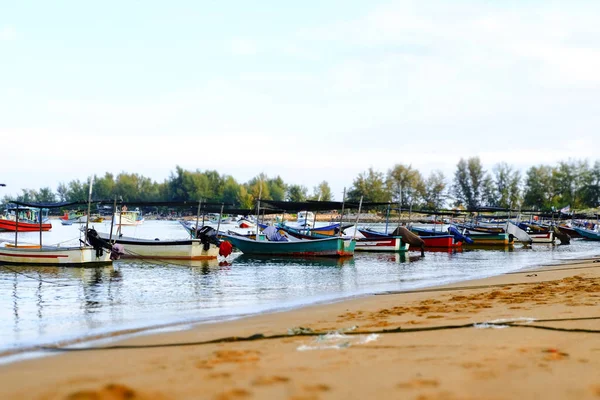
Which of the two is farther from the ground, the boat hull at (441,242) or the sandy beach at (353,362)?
the sandy beach at (353,362)

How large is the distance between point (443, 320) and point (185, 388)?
17.7 ft

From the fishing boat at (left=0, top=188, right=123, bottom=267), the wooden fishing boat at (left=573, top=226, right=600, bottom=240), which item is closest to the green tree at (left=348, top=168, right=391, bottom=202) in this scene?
the wooden fishing boat at (left=573, top=226, right=600, bottom=240)

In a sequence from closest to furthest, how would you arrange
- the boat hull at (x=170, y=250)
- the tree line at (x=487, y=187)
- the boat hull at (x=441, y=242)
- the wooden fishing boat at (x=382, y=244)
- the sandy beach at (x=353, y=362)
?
1. the sandy beach at (x=353, y=362)
2. the boat hull at (x=170, y=250)
3. the wooden fishing boat at (x=382, y=244)
4. the boat hull at (x=441, y=242)
5. the tree line at (x=487, y=187)

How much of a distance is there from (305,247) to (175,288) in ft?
53.9

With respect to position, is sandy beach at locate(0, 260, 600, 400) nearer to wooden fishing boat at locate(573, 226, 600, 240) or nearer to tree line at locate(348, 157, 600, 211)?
wooden fishing boat at locate(573, 226, 600, 240)

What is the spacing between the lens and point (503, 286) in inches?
683

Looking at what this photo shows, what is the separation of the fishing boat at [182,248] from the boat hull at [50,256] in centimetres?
518

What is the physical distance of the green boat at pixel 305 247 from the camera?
35594 millimetres

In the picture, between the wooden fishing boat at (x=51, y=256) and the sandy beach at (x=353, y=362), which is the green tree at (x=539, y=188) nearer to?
the wooden fishing boat at (x=51, y=256)

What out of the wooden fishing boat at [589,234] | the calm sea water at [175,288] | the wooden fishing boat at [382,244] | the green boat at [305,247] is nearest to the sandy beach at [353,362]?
the calm sea water at [175,288]

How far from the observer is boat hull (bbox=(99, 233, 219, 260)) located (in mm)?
32250

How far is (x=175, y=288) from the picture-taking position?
65.8ft

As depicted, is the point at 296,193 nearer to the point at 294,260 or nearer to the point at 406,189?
the point at 406,189

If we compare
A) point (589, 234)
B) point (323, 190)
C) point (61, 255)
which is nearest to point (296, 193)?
point (323, 190)
